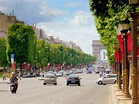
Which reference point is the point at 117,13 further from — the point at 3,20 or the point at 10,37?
the point at 3,20

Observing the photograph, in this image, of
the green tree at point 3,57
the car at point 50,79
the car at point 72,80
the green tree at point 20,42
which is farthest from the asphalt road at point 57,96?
the green tree at point 3,57

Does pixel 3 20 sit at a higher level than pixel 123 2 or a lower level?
higher

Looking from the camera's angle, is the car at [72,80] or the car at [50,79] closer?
the car at [72,80]

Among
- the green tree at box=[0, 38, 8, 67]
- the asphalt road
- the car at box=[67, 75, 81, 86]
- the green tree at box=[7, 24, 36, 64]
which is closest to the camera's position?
the asphalt road

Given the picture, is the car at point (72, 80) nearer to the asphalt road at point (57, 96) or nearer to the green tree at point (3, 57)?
the asphalt road at point (57, 96)

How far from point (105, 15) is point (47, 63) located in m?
155

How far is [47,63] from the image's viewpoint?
176000 millimetres

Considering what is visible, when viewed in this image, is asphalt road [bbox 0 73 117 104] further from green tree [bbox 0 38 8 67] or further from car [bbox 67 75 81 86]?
green tree [bbox 0 38 8 67]

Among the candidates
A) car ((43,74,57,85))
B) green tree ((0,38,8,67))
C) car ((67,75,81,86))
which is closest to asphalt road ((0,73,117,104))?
car ((67,75,81,86))

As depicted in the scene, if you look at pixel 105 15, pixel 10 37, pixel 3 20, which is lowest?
pixel 105 15

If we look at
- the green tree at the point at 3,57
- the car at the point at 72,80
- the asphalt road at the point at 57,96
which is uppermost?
the green tree at the point at 3,57

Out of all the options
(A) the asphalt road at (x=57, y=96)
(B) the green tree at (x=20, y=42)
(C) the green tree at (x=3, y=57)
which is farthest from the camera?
(C) the green tree at (x=3, y=57)

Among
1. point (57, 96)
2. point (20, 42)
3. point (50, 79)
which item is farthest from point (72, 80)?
point (20, 42)

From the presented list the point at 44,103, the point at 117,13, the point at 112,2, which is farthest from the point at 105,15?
the point at 44,103
